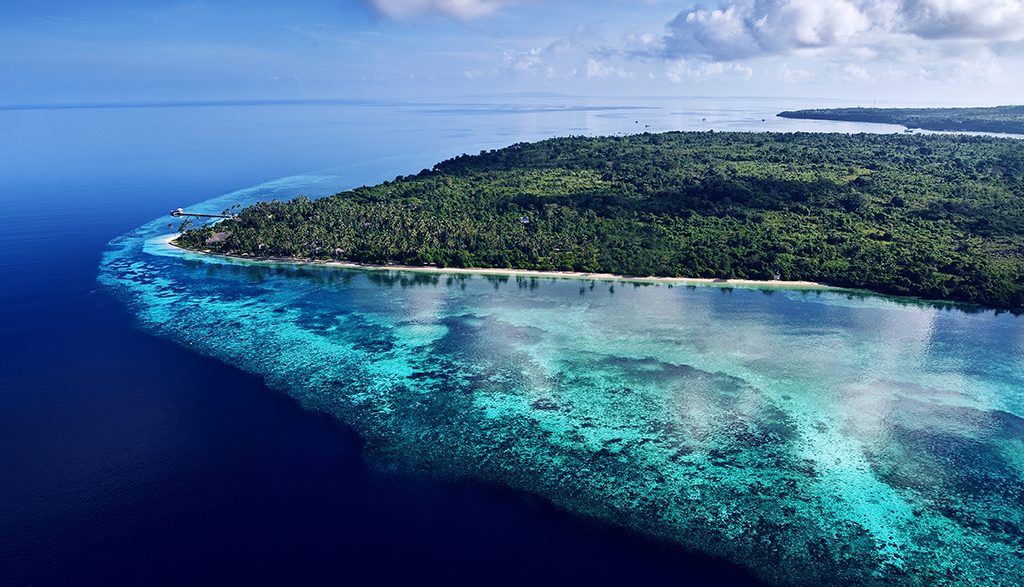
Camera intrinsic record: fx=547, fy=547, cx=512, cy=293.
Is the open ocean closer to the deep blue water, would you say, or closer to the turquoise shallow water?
the deep blue water

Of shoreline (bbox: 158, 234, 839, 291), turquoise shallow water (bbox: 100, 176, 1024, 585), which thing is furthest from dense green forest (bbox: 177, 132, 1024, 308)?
turquoise shallow water (bbox: 100, 176, 1024, 585)

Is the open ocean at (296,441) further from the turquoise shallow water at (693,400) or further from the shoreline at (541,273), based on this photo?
the shoreline at (541,273)

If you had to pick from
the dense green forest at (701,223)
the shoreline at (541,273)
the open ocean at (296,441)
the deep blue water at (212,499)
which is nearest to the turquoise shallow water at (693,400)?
the open ocean at (296,441)

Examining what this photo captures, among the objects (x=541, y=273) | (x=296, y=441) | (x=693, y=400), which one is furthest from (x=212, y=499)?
(x=541, y=273)

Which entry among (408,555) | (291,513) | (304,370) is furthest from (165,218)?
(408,555)

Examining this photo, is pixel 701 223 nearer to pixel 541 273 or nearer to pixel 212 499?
pixel 541 273

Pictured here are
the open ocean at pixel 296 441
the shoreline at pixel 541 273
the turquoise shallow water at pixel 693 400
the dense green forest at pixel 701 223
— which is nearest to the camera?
the open ocean at pixel 296 441
